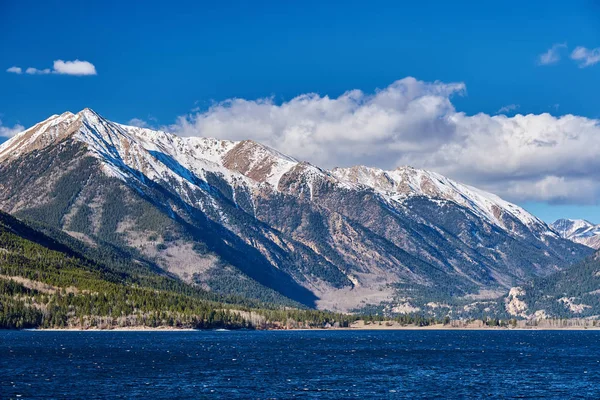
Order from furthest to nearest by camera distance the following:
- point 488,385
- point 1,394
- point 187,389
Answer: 1. point 488,385
2. point 187,389
3. point 1,394

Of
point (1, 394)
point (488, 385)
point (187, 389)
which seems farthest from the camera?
point (488, 385)

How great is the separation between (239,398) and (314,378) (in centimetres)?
4073

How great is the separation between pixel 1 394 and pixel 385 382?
78459 mm

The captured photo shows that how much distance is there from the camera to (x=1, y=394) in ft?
517

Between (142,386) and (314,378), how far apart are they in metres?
40.6

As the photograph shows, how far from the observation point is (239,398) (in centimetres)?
15850

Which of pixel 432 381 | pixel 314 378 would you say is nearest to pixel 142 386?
pixel 314 378

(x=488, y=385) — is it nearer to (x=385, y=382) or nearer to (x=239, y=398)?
(x=385, y=382)

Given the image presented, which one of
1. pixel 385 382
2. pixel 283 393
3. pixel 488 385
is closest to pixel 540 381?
pixel 488 385

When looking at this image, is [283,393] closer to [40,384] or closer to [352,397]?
[352,397]

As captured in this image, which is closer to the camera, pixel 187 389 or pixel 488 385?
Result: pixel 187 389

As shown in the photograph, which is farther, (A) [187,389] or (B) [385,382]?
(B) [385,382]

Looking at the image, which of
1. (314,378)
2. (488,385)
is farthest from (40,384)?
(488,385)

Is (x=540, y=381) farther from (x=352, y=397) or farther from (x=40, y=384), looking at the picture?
(x=40, y=384)
